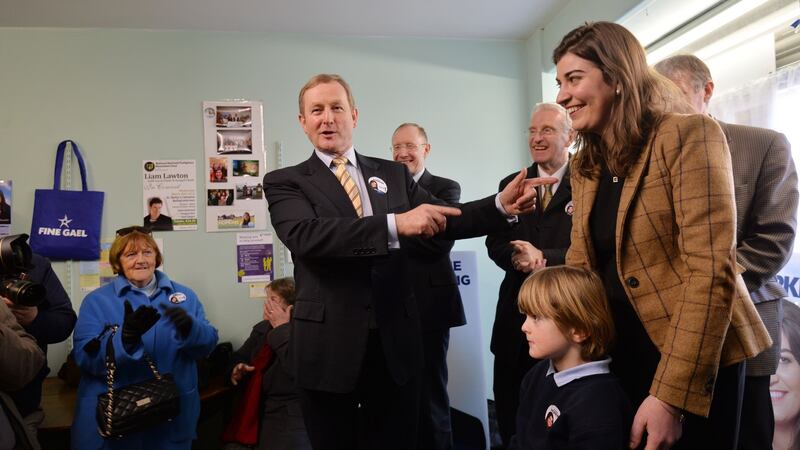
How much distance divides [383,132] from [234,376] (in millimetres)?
1951

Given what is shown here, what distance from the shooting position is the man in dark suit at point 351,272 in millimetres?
1492

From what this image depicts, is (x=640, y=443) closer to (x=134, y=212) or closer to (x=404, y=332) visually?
(x=404, y=332)

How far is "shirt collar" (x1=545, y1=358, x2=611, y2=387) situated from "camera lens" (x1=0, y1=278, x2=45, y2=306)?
1539mm

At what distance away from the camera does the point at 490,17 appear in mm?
3658

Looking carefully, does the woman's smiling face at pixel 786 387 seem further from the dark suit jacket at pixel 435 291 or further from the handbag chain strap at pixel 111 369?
the handbag chain strap at pixel 111 369

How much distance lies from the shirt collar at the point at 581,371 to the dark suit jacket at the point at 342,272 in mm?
446

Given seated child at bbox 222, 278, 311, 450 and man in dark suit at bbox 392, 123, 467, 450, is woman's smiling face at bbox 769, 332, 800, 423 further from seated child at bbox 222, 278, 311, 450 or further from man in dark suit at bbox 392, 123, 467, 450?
seated child at bbox 222, 278, 311, 450

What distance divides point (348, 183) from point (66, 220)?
8.55 ft

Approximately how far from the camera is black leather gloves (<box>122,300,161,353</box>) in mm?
2248

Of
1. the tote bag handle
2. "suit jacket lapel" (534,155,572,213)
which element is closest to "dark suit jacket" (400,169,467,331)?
"suit jacket lapel" (534,155,572,213)

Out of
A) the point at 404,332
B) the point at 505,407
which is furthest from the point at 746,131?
the point at 505,407

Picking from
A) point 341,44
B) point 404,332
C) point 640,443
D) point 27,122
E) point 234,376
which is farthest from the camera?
point 341,44

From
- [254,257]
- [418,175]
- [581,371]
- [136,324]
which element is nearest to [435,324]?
[418,175]

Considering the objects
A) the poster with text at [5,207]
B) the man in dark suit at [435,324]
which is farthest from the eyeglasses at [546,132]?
the poster with text at [5,207]
